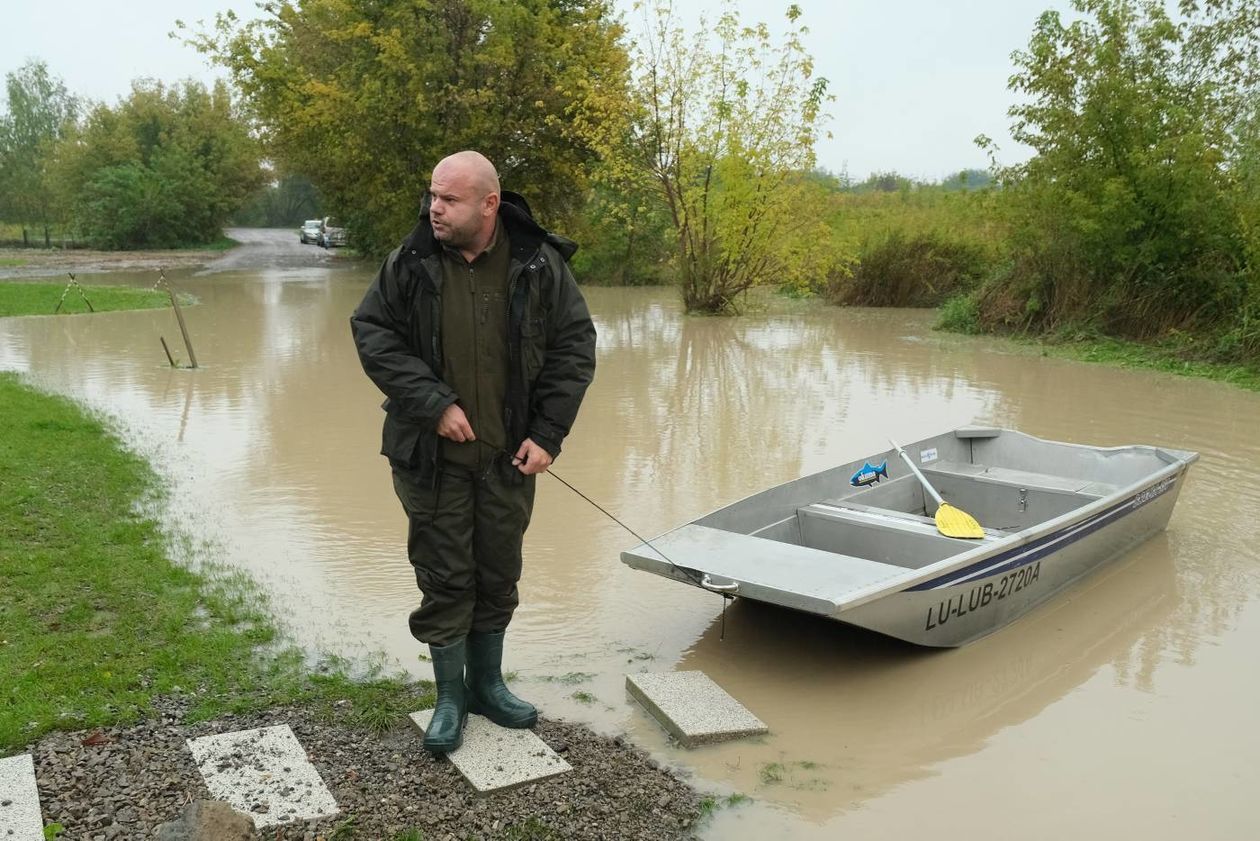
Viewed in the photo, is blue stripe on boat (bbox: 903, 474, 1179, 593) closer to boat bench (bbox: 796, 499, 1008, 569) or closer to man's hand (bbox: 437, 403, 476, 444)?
boat bench (bbox: 796, 499, 1008, 569)

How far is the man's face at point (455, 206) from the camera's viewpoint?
3.49 metres

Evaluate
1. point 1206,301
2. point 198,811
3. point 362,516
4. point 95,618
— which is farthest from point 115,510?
point 1206,301

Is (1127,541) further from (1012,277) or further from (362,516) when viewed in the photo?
(1012,277)

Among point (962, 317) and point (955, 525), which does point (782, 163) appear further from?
point (955, 525)

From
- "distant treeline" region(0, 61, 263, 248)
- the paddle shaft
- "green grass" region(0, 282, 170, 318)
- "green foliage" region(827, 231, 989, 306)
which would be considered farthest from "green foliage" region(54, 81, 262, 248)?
the paddle shaft

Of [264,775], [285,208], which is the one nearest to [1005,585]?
[264,775]

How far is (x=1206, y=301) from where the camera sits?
1611 cm

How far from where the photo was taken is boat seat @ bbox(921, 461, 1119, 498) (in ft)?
21.9

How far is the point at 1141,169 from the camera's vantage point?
15844 mm

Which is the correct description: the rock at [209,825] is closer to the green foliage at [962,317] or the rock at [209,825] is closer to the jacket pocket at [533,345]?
the jacket pocket at [533,345]

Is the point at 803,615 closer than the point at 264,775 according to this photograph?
No

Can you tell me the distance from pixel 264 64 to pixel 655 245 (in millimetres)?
11572

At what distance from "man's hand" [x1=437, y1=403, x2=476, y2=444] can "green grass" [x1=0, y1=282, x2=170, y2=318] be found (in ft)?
61.2

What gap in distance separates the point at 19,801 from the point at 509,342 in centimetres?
201
